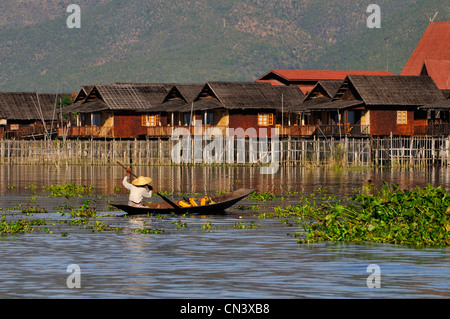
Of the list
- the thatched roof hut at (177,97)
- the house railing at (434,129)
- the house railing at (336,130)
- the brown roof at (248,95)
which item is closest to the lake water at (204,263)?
the house railing at (336,130)

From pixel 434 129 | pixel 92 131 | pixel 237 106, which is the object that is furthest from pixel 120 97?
pixel 434 129

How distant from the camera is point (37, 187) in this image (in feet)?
131

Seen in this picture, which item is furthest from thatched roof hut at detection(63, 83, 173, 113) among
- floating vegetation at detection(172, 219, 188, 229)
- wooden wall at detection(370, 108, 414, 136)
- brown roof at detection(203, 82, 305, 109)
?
floating vegetation at detection(172, 219, 188, 229)

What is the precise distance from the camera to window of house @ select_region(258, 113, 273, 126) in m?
68.9

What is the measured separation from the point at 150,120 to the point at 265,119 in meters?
11.1

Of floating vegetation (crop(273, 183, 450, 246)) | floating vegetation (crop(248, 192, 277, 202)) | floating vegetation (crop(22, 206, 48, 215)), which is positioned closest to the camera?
floating vegetation (crop(273, 183, 450, 246))

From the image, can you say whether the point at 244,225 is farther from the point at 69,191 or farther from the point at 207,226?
the point at 69,191

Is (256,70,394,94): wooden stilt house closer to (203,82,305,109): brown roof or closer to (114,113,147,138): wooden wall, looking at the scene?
(203,82,305,109): brown roof

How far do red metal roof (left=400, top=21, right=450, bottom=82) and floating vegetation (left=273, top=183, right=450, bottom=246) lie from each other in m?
61.6

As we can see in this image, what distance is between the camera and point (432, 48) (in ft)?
273

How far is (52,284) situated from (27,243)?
5.26 meters

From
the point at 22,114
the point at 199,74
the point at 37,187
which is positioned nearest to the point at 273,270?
the point at 37,187

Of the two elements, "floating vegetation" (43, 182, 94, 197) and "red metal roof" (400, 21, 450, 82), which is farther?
"red metal roof" (400, 21, 450, 82)

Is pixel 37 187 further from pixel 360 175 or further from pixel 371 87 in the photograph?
pixel 371 87
